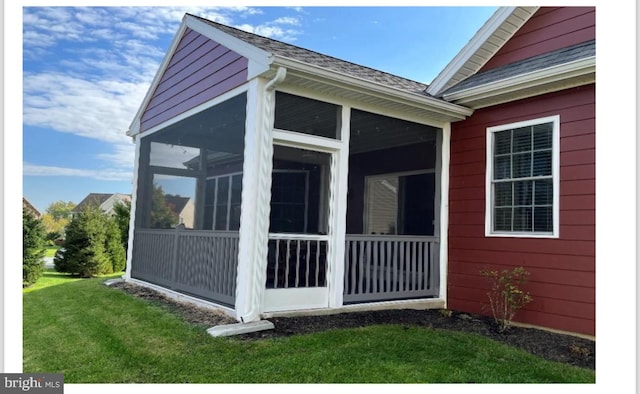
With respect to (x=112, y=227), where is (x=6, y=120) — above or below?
above

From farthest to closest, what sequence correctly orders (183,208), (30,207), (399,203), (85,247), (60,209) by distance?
(85,247) → (60,209) → (399,203) → (183,208) → (30,207)

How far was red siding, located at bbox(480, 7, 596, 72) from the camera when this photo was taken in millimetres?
5168

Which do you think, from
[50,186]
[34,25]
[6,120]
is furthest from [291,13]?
[50,186]

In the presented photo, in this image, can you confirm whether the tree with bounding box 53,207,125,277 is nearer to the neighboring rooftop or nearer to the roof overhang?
the neighboring rooftop

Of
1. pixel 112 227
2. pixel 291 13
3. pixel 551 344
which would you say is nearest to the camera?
pixel 551 344

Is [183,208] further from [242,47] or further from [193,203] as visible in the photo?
[242,47]

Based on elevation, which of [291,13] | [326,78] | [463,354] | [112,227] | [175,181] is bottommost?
[463,354]

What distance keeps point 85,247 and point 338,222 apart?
7.71 metres

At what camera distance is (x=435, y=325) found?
5055mm

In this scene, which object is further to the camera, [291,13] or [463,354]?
[291,13]

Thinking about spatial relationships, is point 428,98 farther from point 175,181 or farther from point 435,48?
point 175,181

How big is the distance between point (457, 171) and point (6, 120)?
198 inches

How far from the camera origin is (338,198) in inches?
205

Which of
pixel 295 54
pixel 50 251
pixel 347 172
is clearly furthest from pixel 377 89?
pixel 50 251
